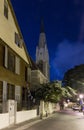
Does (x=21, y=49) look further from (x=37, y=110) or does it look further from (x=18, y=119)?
(x=18, y=119)

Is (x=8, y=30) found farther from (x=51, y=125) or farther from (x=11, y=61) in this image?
(x=51, y=125)

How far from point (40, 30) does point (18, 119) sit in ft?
239

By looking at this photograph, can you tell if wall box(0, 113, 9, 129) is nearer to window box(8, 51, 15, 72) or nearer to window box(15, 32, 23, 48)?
window box(8, 51, 15, 72)

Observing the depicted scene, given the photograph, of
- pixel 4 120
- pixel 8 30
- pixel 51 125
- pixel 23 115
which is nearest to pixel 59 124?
pixel 51 125

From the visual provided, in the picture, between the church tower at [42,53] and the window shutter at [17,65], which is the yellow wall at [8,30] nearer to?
the window shutter at [17,65]

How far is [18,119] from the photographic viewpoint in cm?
3070

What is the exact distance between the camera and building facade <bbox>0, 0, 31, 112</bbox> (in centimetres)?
3279

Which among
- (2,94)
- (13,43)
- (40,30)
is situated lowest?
(2,94)

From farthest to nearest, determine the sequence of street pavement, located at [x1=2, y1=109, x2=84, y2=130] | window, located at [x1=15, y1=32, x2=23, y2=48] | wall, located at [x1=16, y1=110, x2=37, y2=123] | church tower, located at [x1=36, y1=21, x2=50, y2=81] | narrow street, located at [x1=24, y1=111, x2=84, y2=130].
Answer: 1. church tower, located at [x1=36, y1=21, x2=50, y2=81]
2. window, located at [x1=15, y1=32, x2=23, y2=48]
3. wall, located at [x1=16, y1=110, x2=37, y2=123]
4. street pavement, located at [x1=2, y1=109, x2=84, y2=130]
5. narrow street, located at [x1=24, y1=111, x2=84, y2=130]

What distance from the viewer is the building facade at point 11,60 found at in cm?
3279

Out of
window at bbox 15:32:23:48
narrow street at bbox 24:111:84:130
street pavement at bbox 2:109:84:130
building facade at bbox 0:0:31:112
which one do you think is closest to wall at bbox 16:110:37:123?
street pavement at bbox 2:109:84:130

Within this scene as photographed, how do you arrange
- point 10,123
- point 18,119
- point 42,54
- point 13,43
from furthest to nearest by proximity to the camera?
point 42,54, point 13,43, point 18,119, point 10,123

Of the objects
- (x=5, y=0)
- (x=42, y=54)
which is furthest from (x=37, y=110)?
(x=42, y=54)

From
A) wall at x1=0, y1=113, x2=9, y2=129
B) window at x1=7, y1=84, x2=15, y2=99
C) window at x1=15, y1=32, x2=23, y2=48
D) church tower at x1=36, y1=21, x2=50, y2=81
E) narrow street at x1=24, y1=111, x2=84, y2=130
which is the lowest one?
narrow street at x1=24, y1=111, x2=84, y2=130
